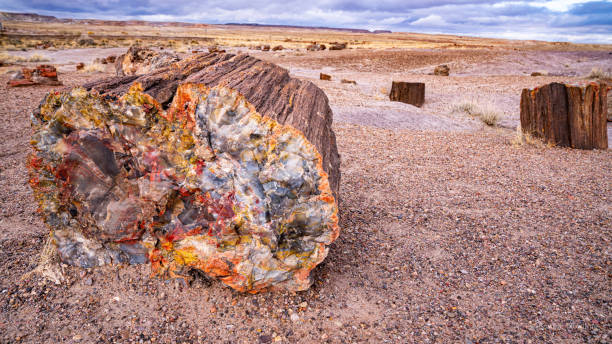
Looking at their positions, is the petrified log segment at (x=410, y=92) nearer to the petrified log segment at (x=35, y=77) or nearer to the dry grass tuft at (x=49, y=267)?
the dry grass tuft at (x=49, y=267)

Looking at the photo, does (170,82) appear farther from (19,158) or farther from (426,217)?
(19,158)

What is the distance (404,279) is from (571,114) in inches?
231

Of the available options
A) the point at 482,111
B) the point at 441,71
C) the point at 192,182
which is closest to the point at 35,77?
the point at 192,182

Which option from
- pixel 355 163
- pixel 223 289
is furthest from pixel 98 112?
pixel 355 163

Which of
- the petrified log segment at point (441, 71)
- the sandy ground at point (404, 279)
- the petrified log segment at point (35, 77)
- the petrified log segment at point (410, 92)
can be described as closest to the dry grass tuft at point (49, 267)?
the sandy ground at point (404, 279)

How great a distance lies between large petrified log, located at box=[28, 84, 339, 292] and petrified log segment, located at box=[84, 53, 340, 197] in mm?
127

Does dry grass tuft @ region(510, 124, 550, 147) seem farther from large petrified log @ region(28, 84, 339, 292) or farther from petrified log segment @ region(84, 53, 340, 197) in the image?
large petrified log @ region(28, 84, 339, 292)

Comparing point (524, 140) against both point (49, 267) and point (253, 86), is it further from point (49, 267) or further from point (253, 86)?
point (49, 267)

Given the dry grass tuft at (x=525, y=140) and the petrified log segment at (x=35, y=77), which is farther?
the petrified log segment at (x=35, y=77)

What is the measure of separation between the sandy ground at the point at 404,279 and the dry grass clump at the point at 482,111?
13.0 ft

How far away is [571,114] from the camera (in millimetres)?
6758

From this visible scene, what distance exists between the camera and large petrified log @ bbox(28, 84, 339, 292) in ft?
8.09

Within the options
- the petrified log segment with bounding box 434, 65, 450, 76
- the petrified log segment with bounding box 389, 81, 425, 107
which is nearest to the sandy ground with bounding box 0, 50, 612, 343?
the petrified log segment with bounding box 389, 81, 425, 107

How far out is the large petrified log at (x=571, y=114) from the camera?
6688mm
